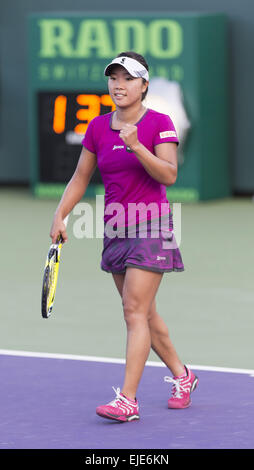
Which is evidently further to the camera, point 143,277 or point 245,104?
A: point 245,104

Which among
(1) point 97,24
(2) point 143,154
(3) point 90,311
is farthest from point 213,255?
(2) point 143,154

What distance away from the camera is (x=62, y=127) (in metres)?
15.9

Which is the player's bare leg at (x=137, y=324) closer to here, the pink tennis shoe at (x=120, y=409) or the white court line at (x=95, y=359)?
the pink tennis shoe at (x=120, y=409)

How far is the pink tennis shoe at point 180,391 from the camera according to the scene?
256 inches

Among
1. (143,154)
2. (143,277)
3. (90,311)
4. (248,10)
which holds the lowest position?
(90,311)

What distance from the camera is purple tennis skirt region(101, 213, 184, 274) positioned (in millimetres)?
6242

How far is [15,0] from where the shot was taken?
56.7ft

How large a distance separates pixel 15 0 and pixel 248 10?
140 inches

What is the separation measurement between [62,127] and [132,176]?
32.0 ft

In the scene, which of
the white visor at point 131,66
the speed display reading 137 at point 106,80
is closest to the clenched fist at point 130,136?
the white visor at point 131,66

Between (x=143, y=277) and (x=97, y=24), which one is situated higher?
(x=97, y=24)

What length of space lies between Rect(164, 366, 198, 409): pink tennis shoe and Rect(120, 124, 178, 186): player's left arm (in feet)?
3.66
